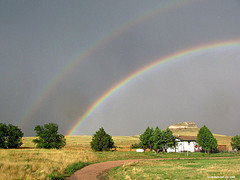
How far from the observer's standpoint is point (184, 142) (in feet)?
240

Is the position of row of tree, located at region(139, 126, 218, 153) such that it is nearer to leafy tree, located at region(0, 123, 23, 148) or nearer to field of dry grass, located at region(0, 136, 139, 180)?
→ field of dry grass, located at region(0, 136, 139, 180)

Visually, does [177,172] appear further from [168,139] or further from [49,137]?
[49,137]

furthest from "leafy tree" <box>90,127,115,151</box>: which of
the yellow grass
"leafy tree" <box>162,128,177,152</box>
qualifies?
the yellow grass

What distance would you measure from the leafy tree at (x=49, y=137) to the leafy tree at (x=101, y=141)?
32.9ft

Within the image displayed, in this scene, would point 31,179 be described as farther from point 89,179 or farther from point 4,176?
point 89,179

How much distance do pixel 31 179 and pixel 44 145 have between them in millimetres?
51838

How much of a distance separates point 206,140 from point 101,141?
2725 cm

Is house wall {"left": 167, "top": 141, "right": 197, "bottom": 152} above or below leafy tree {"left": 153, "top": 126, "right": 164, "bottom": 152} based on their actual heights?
below

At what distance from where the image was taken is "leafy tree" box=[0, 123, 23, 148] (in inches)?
2680

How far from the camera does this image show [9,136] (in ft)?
228

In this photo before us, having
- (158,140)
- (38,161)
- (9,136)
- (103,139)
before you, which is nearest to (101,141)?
(103,139)

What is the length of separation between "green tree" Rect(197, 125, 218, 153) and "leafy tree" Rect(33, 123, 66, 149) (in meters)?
37.6

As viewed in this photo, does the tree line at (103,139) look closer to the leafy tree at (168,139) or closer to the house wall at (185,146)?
the leafy tree at (168,139)

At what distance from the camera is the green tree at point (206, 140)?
200ft
